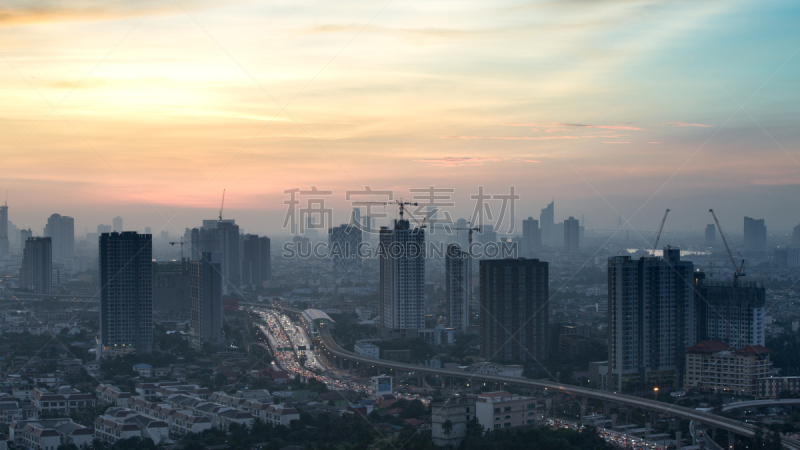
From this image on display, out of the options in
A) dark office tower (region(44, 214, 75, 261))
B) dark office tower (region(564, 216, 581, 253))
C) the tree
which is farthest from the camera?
dark office tower (region(564, 216, 581, 253))

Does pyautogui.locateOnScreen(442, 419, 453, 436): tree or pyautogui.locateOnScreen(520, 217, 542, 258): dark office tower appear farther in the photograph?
pyautogui.locateOnScreen(520, 217, 542, 258): dark office tower

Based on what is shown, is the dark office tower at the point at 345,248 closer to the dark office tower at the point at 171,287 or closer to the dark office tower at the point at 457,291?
the dark office tower at the point at 171,287

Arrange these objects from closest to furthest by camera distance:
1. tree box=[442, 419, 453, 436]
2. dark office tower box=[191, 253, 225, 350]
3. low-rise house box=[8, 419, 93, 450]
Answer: tree box=[442, 419, 453, 436]
low-rise house box=[8, 419, 93, 450]
dark office tower box=[191, 253, 225, 350]

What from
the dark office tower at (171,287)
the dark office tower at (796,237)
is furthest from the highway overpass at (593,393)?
the dark office tower at (796,237)

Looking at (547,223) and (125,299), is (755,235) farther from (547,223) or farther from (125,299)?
(125,299)

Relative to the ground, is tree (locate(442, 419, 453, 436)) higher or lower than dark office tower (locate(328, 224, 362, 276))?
lower

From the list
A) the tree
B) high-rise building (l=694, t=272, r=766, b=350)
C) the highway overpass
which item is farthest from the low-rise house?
high-rise building (l=694, t=272, r=766, b=350)

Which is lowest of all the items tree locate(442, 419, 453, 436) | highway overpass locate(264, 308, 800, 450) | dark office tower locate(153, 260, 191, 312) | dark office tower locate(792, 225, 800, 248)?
highway overpass locate(264, 308, 800, 450)

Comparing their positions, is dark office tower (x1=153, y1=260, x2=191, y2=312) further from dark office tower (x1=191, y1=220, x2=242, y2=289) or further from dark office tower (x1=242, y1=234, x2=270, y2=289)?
dark office tower (x1=242, y1=234, x2=270, y2=289)
